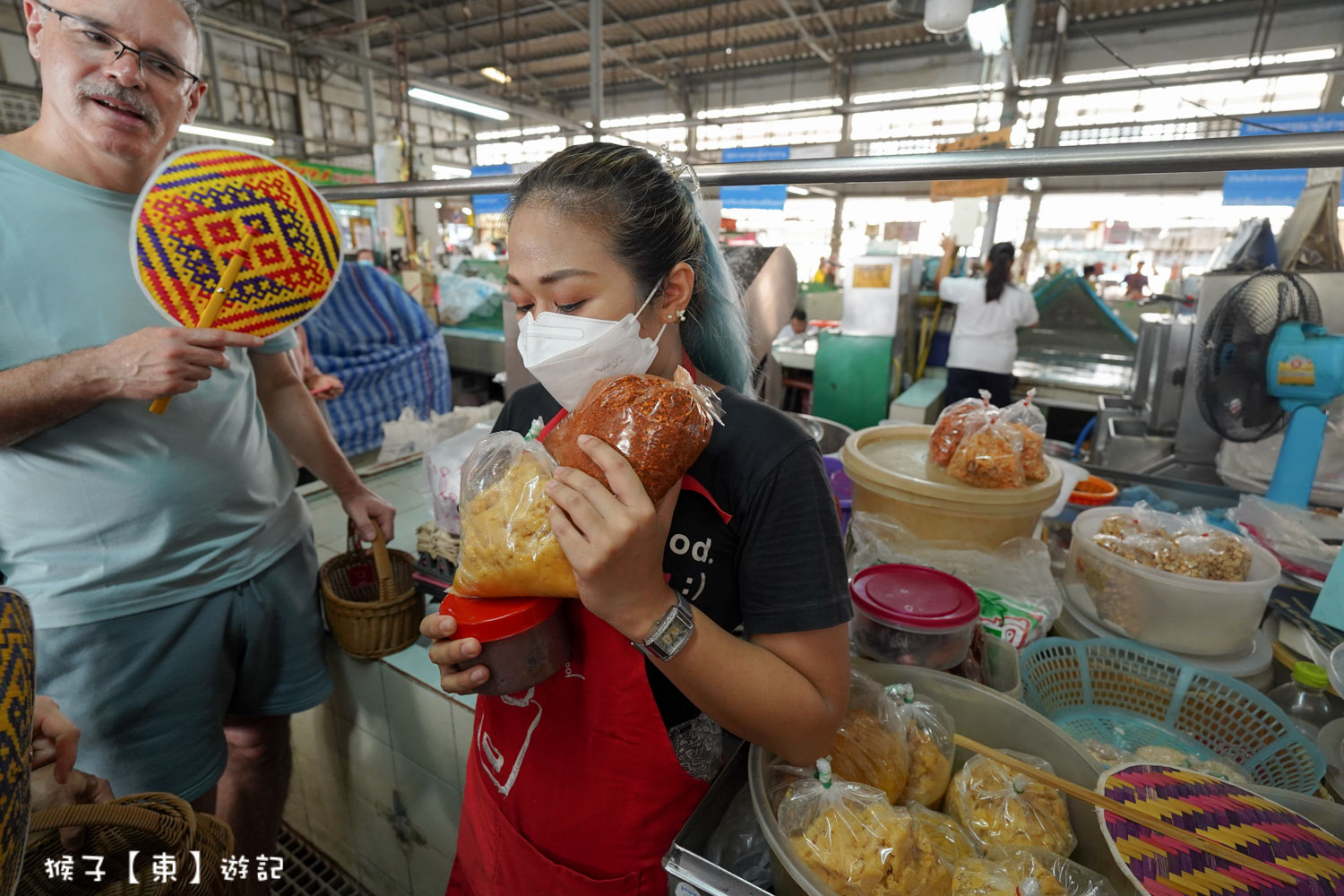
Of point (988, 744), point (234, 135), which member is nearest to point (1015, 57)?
point (988, 744)

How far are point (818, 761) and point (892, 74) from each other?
47.9 ft

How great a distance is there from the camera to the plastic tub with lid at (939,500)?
1.42m

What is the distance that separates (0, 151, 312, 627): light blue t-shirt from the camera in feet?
4.14

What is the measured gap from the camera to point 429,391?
17.1ft

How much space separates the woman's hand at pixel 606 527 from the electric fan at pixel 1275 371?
6.88 feet

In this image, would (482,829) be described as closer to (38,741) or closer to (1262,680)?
(38,741)

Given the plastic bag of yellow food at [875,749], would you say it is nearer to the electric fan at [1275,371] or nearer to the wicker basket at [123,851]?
the wicker basket at [123,851]

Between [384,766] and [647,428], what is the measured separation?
5.72ft

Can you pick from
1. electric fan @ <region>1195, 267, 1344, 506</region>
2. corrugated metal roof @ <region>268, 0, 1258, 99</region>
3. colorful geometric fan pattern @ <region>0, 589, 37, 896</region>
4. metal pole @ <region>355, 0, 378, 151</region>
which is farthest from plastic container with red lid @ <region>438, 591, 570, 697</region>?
corrugated metal roof @ <region>268, 0, 1258, 99</region>

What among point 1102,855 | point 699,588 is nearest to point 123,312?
point 699,588

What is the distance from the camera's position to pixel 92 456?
131 centimetres

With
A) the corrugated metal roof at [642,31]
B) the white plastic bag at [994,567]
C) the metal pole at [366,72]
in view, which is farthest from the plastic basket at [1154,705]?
the corrugated metal roof at [642,31]

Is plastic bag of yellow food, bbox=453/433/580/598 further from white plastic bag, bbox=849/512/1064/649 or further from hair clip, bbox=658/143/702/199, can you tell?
white plastic bag, bbox=849/512/1064/649

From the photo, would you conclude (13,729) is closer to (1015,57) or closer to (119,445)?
(119,445)
